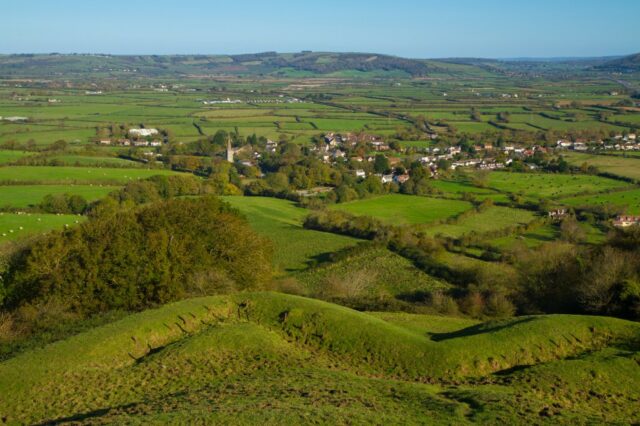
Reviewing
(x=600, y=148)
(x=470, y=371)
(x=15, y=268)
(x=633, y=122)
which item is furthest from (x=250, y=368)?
(x=633, y=122)

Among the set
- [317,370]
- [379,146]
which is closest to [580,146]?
[379,146]

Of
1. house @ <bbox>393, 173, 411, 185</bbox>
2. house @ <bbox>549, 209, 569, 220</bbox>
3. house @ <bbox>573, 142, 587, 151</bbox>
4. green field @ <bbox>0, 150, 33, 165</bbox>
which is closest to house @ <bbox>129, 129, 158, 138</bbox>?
green field @ <bbox>0, 150, 33, 165</bbox>

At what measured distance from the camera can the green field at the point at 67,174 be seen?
215 ft

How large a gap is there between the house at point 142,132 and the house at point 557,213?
229 feet

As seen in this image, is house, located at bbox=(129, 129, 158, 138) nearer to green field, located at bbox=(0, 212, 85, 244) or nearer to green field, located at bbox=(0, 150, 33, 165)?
green field, located at bbox=(0, 150, 33, 165)

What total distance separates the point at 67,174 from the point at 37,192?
8.57 m

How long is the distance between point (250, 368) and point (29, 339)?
→ 27.3 ft

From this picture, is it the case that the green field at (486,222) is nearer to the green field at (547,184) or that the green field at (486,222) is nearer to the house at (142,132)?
the green field at (547,184)

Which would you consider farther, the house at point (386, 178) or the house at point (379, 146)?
the house at point (379, 146)

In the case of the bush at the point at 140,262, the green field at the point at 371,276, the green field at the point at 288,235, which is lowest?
the green field at the point at 288,235

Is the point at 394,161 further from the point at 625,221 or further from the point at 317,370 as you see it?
the point at 317,370

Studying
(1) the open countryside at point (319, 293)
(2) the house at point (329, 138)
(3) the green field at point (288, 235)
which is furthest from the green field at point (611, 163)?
(3) the green field at point (288, 235)

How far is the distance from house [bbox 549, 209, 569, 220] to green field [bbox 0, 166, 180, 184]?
42797 millimetres

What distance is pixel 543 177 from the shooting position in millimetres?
73375
